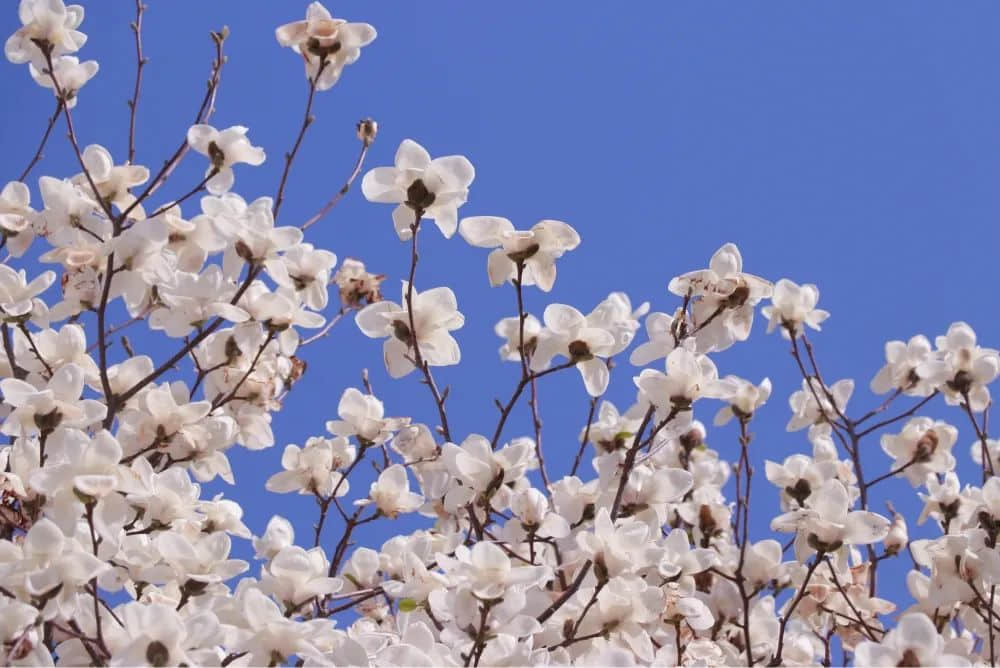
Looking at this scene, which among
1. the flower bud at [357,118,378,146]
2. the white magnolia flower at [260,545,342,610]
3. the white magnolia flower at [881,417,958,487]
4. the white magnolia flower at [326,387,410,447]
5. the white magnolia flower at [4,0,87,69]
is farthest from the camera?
the white magnolia flower at [881,417,958,487]

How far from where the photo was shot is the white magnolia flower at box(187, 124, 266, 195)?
6.00 ft

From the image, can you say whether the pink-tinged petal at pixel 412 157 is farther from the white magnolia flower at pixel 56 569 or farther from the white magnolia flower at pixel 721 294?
the white magnolia flower at pixel 56 569

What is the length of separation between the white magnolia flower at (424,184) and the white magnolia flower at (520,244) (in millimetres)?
41

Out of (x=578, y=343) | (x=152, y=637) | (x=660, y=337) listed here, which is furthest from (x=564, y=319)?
(x=152, y=637)

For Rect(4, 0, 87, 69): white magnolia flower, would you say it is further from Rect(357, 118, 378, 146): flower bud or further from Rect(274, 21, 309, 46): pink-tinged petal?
Rect(357, 118, 378, 146): flower bud

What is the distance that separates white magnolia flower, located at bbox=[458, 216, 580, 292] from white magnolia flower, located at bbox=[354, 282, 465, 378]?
0.29 feet

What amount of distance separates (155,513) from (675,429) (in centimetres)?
82

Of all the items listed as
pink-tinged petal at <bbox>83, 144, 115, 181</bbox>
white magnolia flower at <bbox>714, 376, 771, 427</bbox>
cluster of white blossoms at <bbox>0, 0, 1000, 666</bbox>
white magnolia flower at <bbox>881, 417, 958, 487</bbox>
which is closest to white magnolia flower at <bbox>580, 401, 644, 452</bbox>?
cluster of white blossoms at <bbox>0, 0, 1000, 666</bbox>

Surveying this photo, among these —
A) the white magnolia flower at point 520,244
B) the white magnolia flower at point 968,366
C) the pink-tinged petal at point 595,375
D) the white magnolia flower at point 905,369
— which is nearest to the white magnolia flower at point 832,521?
the pink-tinged petal at point 595,375

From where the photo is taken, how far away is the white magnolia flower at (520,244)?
5.61 ft

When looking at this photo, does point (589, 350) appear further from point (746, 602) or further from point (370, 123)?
point (370, 123)

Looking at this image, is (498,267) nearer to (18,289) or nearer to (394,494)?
(394,494)

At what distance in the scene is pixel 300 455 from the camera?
2.20 metres

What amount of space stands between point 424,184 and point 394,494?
2.33ft
